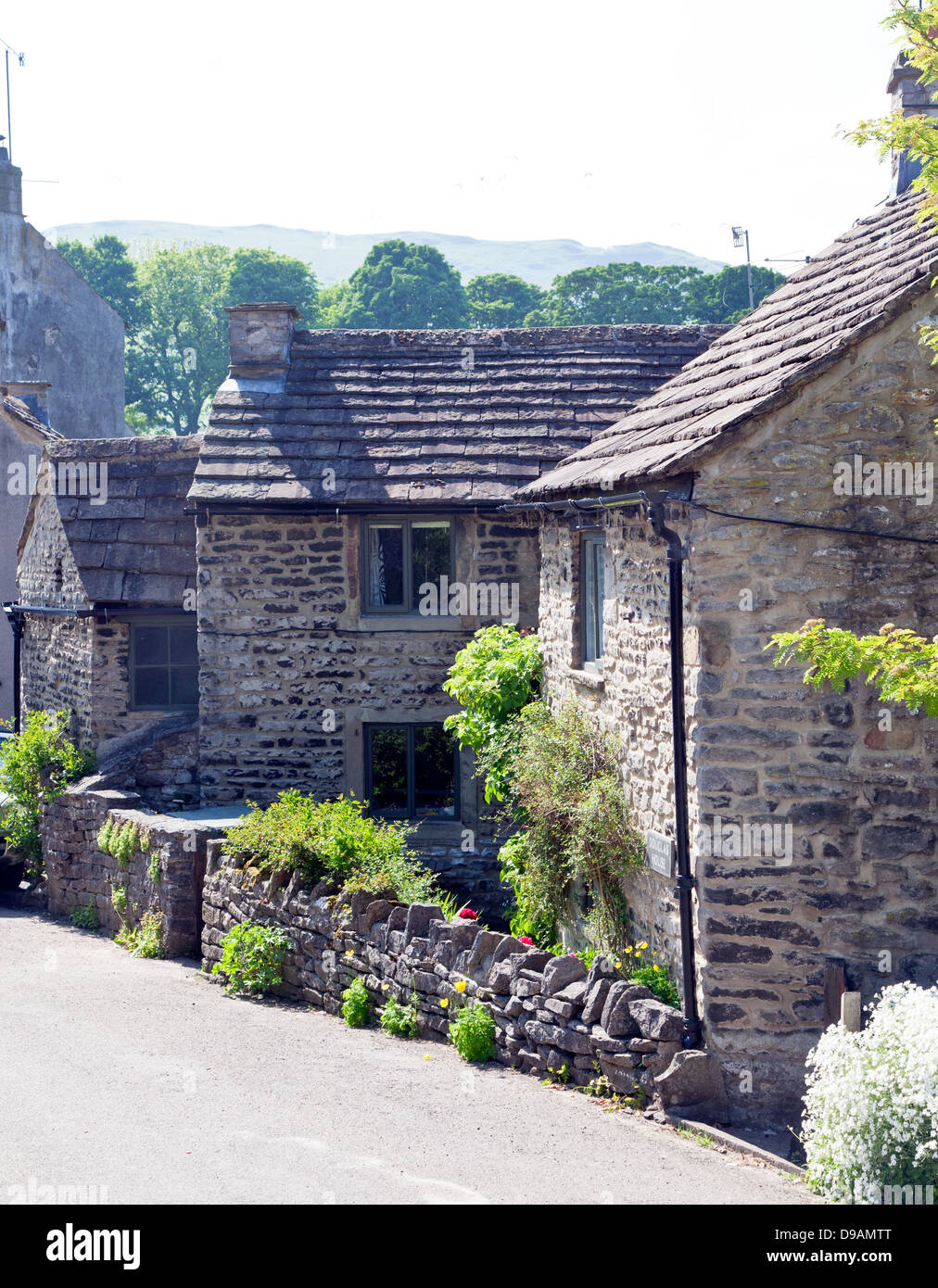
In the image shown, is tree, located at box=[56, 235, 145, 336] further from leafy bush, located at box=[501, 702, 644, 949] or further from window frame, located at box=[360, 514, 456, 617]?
leafy bush, located at box=[501, 702, 644, 949]

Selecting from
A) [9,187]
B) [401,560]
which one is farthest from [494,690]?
[9,187]

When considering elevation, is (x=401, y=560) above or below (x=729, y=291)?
below

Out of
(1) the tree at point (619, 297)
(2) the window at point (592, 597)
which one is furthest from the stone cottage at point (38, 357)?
(1) the tree at point (619, 297)

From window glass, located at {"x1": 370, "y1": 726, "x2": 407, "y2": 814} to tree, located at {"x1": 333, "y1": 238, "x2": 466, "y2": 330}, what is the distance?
139 ft

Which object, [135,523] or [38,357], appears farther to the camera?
[38,357]

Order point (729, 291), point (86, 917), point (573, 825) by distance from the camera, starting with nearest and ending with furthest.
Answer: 1. point (573, 825)
2. point (86, 917)
3. point (729, 291)

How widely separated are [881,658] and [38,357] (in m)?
27.9

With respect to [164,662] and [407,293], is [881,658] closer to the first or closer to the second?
[164,662]

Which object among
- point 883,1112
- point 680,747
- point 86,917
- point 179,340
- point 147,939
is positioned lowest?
point 86,917

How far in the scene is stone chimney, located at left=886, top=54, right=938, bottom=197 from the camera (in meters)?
10.8

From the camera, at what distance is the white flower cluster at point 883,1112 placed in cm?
593

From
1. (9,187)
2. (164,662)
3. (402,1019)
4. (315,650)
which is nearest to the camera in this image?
(402,1019)

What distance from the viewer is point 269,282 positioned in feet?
191

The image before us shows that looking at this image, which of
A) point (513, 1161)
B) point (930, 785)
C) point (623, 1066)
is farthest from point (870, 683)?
point (513, 1161)
